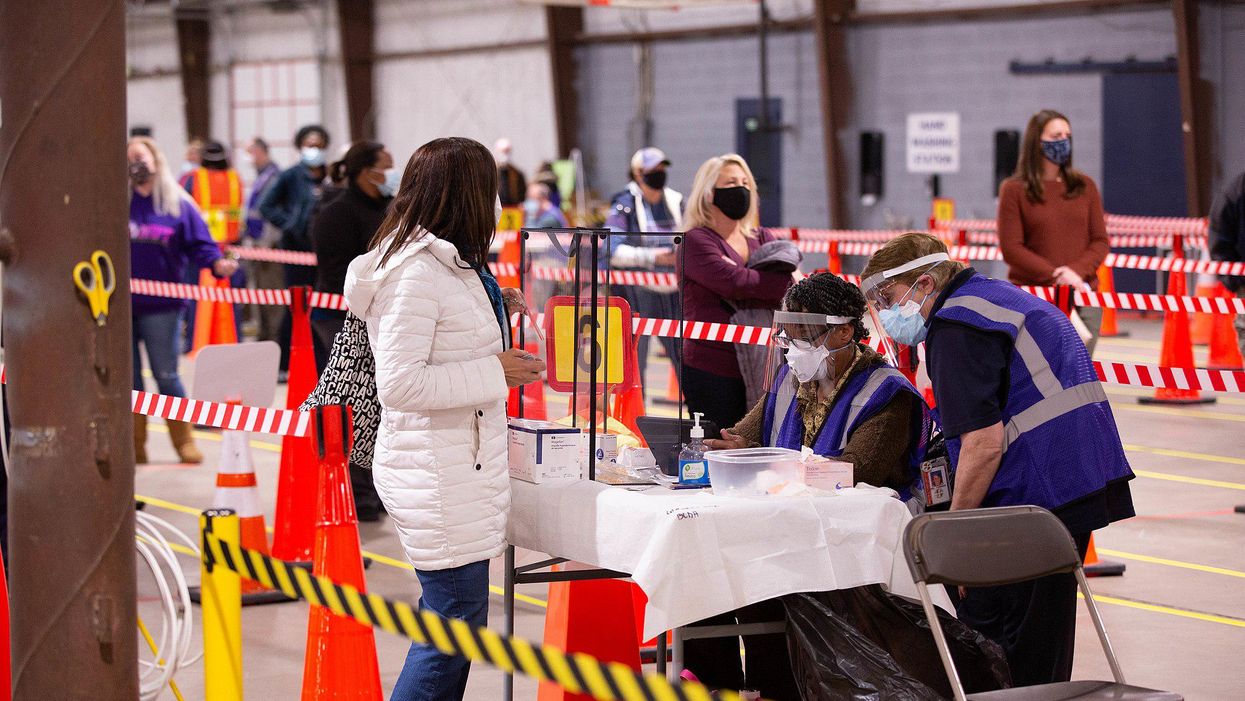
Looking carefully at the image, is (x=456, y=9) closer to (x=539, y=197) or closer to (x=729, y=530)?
(x=539, y=197)

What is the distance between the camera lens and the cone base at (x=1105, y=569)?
255 inches

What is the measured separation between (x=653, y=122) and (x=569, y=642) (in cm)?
1707

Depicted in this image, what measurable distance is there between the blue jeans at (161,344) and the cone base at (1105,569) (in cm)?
484

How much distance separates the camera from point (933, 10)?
710 inches

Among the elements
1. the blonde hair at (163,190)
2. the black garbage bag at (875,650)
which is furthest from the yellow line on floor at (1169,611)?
the blonde hair at (163,190)

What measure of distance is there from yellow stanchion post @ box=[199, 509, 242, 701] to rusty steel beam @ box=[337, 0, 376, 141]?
21.4 metres

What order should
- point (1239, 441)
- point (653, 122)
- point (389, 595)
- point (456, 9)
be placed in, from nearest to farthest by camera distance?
point (389, 595)
point (1239, 441)
point (653, 122)
point (456, 9)

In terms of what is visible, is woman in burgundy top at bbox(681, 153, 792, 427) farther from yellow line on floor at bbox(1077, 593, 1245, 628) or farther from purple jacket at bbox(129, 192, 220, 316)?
purple jacket at bbox(129, 192, 220, 316)

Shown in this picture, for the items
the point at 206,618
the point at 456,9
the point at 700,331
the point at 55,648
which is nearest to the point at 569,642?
the point at 206,618

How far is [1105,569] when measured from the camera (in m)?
6.48

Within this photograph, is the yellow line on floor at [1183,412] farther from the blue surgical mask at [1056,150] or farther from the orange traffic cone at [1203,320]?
the blue surgical mask at [1056,150]

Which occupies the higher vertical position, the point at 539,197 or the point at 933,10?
the point at 933,10

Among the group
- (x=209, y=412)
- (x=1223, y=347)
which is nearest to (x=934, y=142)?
(x=1223, y=347)

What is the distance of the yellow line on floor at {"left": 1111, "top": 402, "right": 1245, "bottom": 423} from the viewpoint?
1037cm
